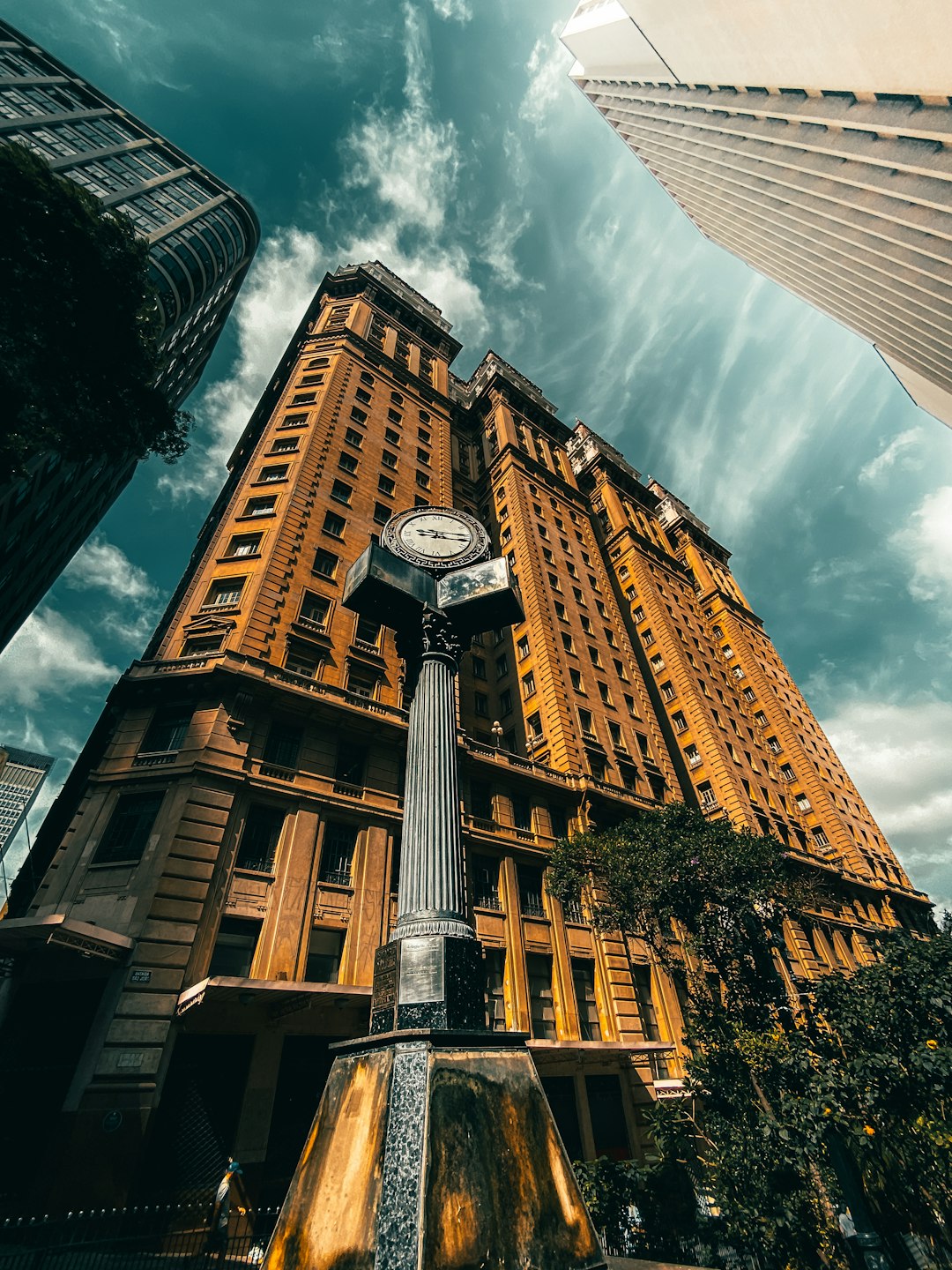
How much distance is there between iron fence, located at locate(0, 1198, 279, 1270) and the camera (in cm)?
756

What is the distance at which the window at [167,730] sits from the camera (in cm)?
1791

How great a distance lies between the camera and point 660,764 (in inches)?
1258

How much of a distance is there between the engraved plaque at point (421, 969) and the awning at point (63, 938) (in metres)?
10.3

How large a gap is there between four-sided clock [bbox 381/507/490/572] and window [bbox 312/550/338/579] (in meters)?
15.9

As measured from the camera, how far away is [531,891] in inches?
878

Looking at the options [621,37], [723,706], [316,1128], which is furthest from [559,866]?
[621,37]

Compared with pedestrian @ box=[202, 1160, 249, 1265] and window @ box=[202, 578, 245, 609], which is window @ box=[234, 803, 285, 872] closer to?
pedestrian @ box=[202, 1160, 249, 1265]

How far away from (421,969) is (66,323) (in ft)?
58.0

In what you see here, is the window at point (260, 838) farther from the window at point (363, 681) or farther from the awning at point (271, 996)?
the window at point (363, 681)

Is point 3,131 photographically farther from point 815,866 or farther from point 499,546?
point 815,866

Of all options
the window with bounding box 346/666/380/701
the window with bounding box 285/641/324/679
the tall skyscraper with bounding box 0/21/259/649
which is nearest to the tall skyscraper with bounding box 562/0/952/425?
the window with bounding box 346/666/380/701

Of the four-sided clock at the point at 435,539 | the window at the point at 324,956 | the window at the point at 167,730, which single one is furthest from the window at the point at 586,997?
the four-sided clock at the point at 435,539

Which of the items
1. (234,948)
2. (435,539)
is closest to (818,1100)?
(435,539)

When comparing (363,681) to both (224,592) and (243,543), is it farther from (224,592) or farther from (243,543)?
(243,543)
